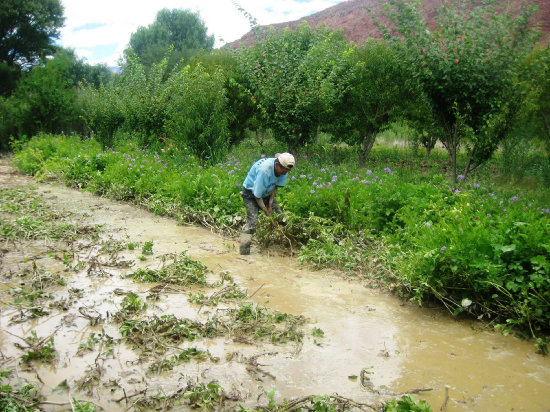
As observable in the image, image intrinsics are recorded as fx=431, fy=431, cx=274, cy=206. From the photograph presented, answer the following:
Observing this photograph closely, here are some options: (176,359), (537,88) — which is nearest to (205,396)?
(176,359)

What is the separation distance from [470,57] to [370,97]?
7.36m

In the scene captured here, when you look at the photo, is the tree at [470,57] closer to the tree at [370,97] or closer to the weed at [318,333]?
the tree at [370,97]

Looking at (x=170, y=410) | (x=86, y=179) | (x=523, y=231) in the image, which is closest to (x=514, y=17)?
(x=523, y=231)

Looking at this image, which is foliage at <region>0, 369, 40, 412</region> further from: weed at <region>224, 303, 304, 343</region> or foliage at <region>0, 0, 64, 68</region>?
foliage at <region>0, 0, 64, 68</region>

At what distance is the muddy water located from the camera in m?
3.29

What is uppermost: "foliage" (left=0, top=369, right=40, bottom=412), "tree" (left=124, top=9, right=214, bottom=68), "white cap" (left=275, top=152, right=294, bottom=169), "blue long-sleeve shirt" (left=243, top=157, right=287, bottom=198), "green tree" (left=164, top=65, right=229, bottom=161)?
"tree" (left=124, top=9, right=214, bottom=68)

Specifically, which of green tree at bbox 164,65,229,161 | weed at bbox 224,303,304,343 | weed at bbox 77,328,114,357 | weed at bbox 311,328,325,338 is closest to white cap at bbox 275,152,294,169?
weed at bbox 224,303,304,343

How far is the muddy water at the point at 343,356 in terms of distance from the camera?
3.29m

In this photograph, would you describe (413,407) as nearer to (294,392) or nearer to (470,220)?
(294,392)

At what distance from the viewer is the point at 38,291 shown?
15.6 feet

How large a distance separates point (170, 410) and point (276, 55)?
34.8 feet

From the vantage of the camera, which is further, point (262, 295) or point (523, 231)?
point (262, 295)

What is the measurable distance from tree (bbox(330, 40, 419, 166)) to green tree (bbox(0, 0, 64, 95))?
19952 millimetres

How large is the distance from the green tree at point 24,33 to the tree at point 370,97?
65.5 feet
